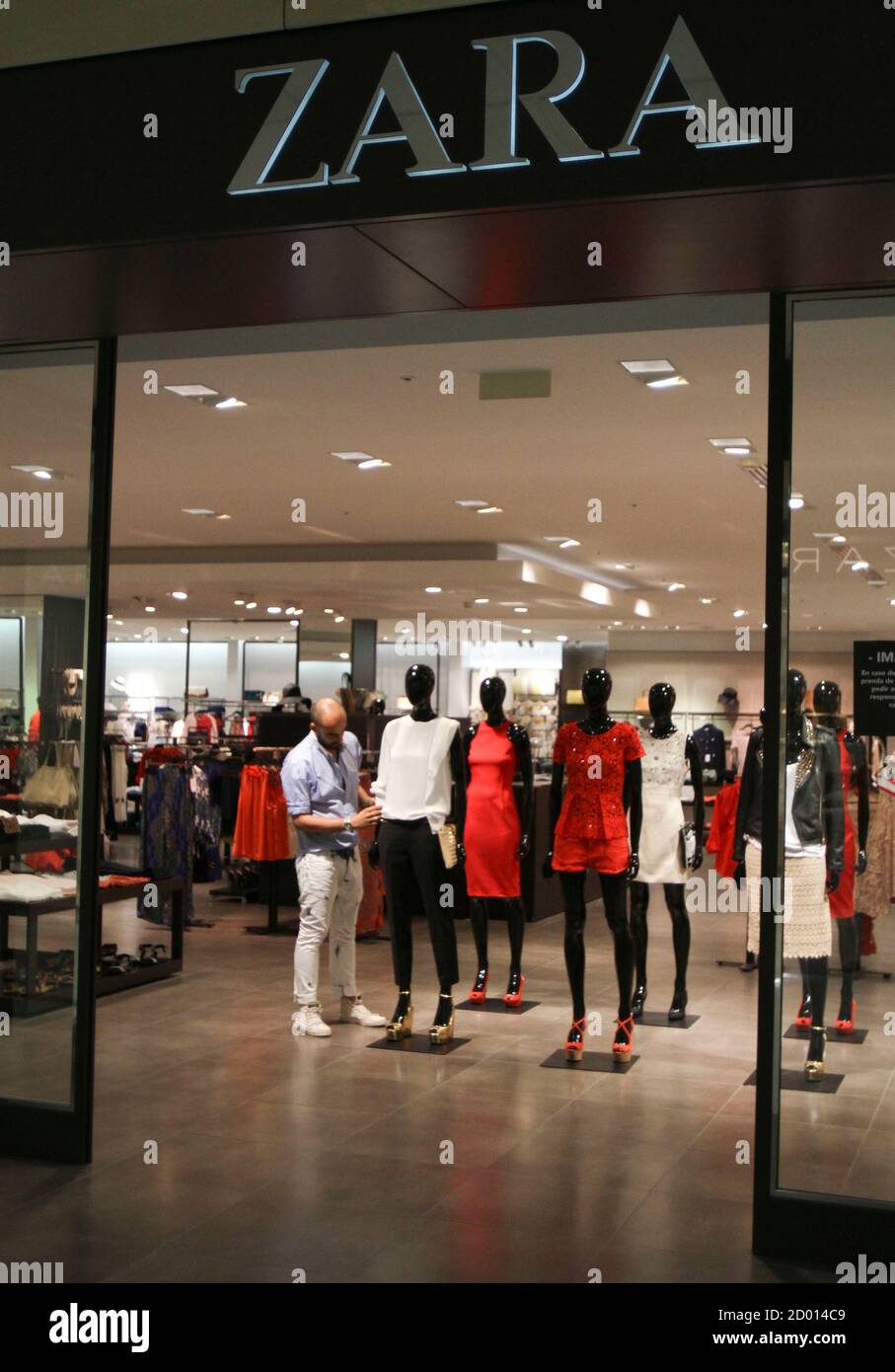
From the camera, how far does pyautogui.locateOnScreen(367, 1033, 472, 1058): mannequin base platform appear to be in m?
6.08

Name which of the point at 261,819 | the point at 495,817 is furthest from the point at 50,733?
the point at 261,819

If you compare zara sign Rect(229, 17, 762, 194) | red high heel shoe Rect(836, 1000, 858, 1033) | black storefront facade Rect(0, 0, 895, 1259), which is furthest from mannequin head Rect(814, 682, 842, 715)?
zara sign Rect(229, 17, 762, 194)

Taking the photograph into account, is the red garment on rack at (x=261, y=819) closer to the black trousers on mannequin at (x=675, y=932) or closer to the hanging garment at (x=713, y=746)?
the black trousers on mannequin at (x=675, y=932)

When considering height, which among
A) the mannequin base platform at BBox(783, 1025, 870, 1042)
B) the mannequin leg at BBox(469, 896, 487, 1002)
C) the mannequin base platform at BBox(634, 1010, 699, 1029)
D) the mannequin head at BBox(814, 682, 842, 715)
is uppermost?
the mannequin head at BBox(814, 682, 842, 715)

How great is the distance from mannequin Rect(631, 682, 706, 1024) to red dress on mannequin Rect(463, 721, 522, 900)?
2.25ft

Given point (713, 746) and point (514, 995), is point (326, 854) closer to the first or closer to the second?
point (514, 995)

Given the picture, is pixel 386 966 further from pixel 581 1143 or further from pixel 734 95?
pixel 734 95

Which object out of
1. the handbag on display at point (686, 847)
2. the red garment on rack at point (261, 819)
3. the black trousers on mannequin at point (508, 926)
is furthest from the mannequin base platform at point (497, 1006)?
the red garment on rack at point (261, 819)

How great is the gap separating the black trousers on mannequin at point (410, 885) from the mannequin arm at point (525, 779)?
0.78 m

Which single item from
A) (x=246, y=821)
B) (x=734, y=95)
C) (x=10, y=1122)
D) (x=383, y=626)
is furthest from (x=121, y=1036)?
(x=383, y=626)

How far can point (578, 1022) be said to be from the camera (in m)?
6.02

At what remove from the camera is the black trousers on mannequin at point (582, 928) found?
5.93 meters

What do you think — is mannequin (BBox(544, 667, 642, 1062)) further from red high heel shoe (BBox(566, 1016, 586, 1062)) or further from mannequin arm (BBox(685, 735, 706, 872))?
mannequin arm (BBox(685, 735, 706, 872))

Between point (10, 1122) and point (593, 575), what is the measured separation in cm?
1209
